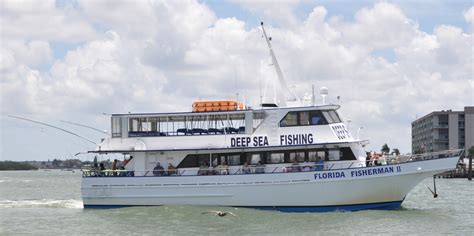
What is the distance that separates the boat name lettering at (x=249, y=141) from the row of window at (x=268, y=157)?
1.49 ft

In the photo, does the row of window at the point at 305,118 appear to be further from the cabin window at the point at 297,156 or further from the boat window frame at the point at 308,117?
the cabin window at the point at 297,156

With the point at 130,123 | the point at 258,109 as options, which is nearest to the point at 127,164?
the point at 130,123

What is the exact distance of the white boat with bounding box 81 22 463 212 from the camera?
26656 mm

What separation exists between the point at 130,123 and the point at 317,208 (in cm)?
790

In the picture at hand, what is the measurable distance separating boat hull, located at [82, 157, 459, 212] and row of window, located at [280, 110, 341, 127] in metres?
2.06

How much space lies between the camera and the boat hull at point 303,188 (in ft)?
87.0

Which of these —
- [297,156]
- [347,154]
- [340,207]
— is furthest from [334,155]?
[340,207]

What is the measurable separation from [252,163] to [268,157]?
0.64m

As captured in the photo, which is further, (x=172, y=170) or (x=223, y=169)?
(x=172, y=170)

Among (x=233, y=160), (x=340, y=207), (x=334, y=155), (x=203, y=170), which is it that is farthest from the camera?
(x=233, y=160)

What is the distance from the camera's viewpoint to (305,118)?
27609mm

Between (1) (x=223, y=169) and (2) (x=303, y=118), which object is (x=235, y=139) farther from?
(2) (x=303, y=118)

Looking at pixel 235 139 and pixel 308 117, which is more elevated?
pixel 308 117

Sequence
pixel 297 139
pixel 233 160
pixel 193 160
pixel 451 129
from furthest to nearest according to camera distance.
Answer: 1. pixel 451 129
2. pixel 193 160
3. pixel 233 160
4. pixel 297 139
